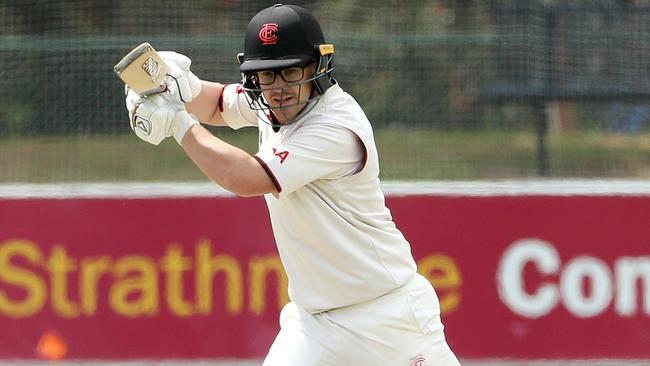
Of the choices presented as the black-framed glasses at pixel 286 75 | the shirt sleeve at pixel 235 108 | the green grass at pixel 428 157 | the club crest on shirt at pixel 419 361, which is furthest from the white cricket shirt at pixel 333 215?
the green grass at pixel 428 157

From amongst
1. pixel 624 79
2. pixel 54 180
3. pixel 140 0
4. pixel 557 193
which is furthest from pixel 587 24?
pixel 54 180

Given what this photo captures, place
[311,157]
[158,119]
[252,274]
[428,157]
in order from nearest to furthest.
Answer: [158,119]
[311,157]
[252,274]
[428,157]

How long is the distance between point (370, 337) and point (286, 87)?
82cm

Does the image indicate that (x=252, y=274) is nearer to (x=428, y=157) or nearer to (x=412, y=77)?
(x=428, y=157)

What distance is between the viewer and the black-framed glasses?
375 centimetres

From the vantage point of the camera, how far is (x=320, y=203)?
3.77 m

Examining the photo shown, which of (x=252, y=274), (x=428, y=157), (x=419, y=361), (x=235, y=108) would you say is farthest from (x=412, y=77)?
(x=419, y=361)

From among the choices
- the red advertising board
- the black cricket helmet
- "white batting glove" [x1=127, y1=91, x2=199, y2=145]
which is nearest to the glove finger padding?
"white batting glove" [x1=127, y1=91, x2=199, y2=145]

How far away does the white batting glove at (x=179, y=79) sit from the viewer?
3701 millimetres

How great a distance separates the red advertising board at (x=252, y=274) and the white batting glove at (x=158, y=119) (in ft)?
8.85

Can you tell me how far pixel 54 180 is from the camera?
6906 millimetres

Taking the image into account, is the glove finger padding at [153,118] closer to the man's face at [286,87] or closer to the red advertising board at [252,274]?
the man's face at [286,87]

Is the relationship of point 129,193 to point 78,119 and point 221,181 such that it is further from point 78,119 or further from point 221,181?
point 221,181

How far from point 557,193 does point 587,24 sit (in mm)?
1111
